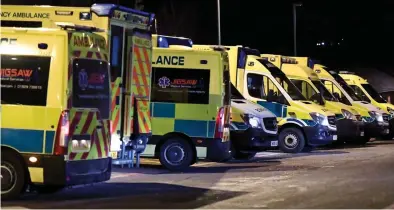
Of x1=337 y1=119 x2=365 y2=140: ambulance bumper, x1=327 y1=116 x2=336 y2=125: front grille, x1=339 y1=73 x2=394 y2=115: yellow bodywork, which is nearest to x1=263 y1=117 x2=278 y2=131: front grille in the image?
x1=327 y1=116 x2=336 y2=125: front grille

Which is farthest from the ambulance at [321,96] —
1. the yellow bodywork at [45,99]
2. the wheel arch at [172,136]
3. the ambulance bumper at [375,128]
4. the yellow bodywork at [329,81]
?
the yellow bodywork at [45,99]

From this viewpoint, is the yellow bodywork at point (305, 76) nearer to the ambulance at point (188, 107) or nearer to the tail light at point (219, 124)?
the ambulance at point (188, 107)

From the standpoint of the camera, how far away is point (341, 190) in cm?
1178

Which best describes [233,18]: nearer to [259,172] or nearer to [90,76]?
[259,172]

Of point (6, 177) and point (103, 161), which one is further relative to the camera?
point (103, 161)

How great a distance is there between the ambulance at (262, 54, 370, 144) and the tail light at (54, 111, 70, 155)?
12.8 meters

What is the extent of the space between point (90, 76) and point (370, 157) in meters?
11.3

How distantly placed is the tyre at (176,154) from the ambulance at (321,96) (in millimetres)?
7499

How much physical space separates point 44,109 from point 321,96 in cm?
1402

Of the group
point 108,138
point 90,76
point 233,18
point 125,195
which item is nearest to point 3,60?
point 90,76

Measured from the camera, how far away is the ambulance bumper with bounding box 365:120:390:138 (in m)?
25.4

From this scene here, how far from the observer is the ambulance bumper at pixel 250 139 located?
1681 centimetres

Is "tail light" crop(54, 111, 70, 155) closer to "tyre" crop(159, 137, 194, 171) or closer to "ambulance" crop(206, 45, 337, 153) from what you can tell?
"tyre" crop(159, 137, 194, 171)

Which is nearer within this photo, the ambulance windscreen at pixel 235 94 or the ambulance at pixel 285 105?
the ambulance windscreen at pixel 235 94
